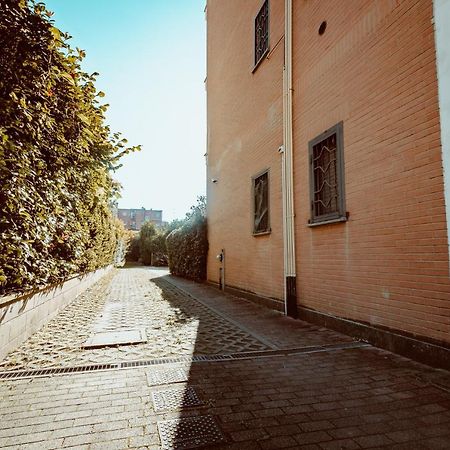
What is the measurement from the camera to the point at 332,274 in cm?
534

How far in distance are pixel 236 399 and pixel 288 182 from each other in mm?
4720

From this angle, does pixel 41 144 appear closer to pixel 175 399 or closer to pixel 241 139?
pixel 175 399

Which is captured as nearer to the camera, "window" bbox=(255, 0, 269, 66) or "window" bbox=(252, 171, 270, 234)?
"window" bbox=(252, 171, 270, 234)

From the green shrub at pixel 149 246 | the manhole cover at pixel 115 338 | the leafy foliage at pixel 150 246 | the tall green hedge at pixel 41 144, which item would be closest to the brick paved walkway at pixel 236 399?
the manhole cover at pixel 115 338

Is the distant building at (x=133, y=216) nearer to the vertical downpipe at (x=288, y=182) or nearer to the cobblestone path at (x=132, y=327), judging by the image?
the cobblestone path at (x=132, y=327)

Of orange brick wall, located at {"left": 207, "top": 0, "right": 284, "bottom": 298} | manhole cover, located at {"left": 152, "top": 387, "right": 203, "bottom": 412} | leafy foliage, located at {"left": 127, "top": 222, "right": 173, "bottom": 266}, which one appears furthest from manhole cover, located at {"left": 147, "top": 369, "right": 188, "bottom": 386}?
leafy foliage, located at {"left": 127, "top": 222, "right": 173, "bottom": 266}

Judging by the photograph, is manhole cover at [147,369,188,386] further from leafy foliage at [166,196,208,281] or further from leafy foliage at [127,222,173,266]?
leafy foliage at [127,222,173,266]

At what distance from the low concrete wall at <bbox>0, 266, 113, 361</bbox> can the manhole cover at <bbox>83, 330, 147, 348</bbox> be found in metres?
0.87

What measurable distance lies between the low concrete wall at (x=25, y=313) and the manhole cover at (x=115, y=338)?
0.87 metres

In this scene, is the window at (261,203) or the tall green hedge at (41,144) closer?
the tall green hedge at (41,144)

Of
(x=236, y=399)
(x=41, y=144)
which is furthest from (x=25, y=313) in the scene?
(x=236, y=399)

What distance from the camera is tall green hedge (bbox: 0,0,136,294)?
11.1 ft

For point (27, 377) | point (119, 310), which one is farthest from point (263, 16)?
point (27, 377)

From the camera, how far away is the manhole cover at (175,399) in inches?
105
